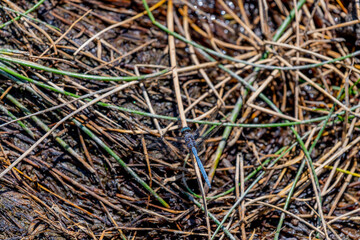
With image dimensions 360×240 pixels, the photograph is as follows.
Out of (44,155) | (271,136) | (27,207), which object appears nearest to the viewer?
(27,207)

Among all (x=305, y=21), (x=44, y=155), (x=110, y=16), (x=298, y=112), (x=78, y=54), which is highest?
(x=110, y=16)

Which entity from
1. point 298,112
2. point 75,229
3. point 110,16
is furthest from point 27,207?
point 298,112

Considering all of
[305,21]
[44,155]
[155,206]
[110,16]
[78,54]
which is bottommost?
[155,206]

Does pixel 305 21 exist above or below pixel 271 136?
above

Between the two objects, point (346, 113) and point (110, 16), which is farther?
point (110, 16)

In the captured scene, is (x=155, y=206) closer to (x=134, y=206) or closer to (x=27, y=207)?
(x=134, y=206)

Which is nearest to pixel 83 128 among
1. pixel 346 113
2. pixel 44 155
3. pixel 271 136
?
pixel 44 155

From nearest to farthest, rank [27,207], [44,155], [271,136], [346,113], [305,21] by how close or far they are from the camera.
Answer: [27,207]
[44,155]
[346,113]
[271,136]
[305,21]

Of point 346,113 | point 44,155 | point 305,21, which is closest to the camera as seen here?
point 44,155

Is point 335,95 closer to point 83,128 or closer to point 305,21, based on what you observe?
point 305,21
